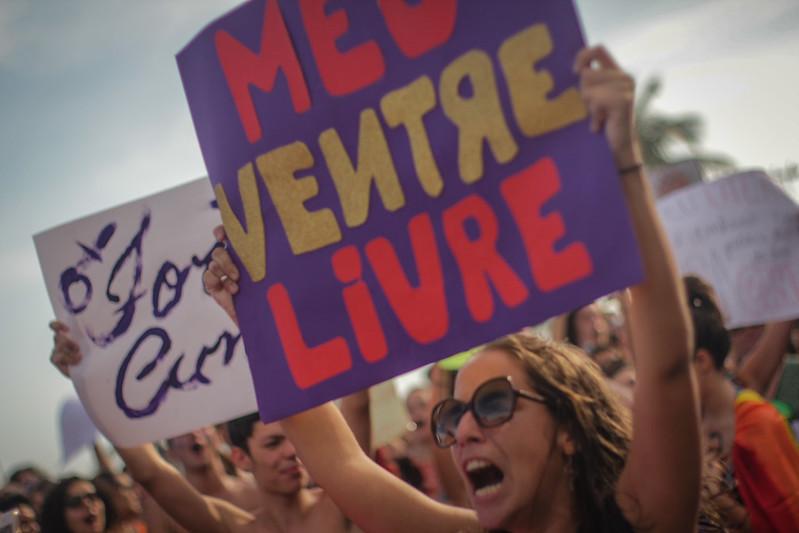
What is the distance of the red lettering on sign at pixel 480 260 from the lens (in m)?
1.44

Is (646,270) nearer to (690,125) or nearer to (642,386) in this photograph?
(642,386)

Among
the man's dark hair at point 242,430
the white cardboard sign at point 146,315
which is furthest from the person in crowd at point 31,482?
the white cardboard sign at point 146,315

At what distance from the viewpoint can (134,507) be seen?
4.49 metres

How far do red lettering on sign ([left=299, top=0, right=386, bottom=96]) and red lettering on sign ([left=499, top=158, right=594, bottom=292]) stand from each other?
1.51 feet

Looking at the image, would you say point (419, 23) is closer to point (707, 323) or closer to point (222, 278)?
point (222, 278)

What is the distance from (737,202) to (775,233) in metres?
0.30

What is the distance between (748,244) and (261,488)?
126 inches

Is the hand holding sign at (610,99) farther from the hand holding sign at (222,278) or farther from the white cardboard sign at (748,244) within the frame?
the white cardboard sign at (748,244)

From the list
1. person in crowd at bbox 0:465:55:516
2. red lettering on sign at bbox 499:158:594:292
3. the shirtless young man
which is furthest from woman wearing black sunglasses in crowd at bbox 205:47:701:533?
person in crowd at bbox 0:465:55:516

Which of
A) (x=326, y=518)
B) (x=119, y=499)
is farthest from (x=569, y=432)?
(x=119, y=499)

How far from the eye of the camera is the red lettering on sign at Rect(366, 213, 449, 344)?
1.54 meters

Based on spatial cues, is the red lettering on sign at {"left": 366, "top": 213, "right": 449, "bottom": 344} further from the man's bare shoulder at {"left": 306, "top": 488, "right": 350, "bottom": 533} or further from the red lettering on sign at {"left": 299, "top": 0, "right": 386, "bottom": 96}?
the man's bare shoulder at {"left": 306, "top": 488, "right": 350, "bottom": 533}

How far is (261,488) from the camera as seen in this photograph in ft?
10.2

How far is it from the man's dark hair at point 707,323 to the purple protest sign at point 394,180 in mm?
1838
